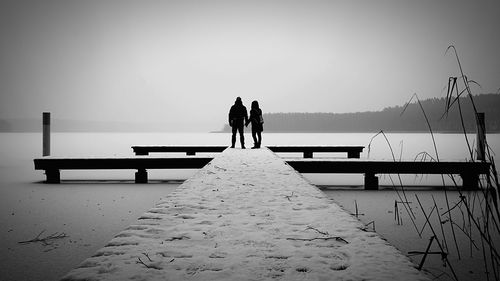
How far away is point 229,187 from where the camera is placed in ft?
13.3

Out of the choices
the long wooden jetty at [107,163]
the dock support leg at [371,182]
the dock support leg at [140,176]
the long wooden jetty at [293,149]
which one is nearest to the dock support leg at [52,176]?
the long wooden jetty at [107,163]

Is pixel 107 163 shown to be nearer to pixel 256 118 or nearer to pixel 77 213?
pixel 77 213

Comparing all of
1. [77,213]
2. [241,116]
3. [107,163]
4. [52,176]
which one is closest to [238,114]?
[241,116]

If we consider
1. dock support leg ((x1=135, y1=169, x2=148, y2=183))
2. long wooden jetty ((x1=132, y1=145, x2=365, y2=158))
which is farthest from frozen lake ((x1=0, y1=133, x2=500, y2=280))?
long wooden jetty ((x1=132, y1=145, x2=365, y2=158))

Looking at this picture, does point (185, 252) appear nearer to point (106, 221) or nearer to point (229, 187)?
point (229, 187)

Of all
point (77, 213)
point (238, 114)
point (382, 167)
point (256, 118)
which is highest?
point (238, 114)

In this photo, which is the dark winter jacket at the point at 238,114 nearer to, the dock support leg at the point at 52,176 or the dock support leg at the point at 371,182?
the dock support leg at the point at 371,182

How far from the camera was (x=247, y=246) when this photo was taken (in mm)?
2033

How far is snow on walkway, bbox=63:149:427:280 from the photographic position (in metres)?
1.66

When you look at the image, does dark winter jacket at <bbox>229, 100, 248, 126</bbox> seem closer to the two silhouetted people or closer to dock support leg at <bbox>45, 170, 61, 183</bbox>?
the two silhouetted people

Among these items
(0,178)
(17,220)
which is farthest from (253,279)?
(0,178)

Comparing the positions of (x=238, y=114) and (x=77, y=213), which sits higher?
(x=238, y=114)

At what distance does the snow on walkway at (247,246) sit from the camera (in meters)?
1.66

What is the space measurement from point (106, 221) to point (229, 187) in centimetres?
177
